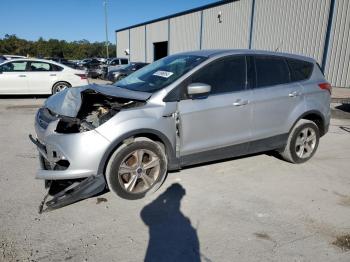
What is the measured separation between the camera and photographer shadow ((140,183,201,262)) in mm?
2879

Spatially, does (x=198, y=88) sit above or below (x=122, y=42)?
below

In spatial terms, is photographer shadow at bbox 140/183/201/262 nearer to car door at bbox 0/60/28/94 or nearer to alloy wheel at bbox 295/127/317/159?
alloy wheel at bbox 295/127/317/159

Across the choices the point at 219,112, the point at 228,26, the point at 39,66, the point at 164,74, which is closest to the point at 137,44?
the point at 228,26

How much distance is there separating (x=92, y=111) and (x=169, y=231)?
6.15 ft

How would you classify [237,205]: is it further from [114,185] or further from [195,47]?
[195,47]

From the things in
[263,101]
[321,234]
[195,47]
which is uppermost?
[195,47]

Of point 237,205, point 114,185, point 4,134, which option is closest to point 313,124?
point 237,205

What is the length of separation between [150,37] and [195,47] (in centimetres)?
1021

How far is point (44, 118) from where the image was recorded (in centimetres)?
414

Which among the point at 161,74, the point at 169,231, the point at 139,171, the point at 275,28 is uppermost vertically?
the point at 275,28

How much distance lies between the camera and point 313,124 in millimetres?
5320

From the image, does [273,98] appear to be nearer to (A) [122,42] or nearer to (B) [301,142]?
(B) [301,142]

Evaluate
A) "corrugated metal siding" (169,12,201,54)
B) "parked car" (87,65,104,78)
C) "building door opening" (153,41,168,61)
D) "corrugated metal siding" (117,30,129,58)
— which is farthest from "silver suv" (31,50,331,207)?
"corrugated metal siding" (117,30,129,58)

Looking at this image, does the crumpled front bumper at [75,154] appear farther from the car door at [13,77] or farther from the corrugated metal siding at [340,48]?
the corrugated metal siding at [340,48]
